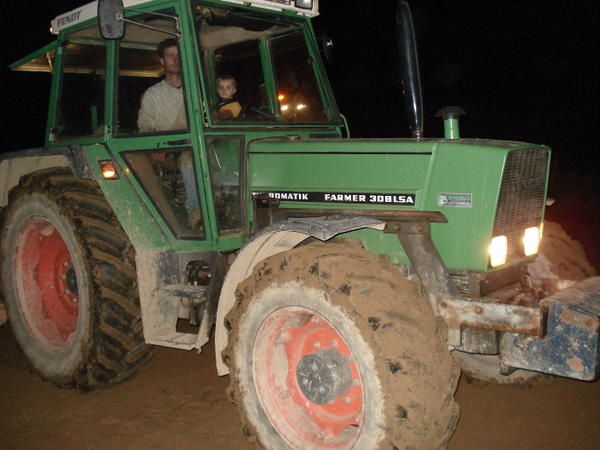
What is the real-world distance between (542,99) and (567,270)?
1126 inches

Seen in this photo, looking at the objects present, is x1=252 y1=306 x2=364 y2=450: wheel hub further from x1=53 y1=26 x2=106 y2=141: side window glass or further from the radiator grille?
x1=53 y1=26 x2=106 y2=141: side window glass

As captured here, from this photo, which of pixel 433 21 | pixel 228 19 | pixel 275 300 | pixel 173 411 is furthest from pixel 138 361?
pixel 433 21

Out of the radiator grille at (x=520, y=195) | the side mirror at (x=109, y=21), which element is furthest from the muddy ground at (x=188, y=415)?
the side mirror at (x=109, y=21)

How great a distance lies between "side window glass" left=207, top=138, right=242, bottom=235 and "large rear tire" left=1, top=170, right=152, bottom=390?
75 centimetres

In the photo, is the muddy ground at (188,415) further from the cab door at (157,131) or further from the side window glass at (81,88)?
the side window glass at (81,88)

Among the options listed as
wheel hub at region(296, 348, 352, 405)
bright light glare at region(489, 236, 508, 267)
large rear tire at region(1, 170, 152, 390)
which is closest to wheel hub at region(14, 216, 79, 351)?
large rear tire at region(1, 170, 152, 390)

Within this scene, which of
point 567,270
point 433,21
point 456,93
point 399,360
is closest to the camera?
point 399,360

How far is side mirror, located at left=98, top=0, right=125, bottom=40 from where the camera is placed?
143 inches

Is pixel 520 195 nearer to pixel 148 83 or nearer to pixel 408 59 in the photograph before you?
pixel 408 59

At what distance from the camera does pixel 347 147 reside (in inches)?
147

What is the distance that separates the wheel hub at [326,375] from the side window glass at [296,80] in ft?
6.78

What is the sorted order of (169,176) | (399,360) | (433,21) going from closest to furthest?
(399,360), (169,176), (433,21)

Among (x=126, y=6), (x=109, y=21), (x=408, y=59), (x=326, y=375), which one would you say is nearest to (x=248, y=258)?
(x=326, y=375)

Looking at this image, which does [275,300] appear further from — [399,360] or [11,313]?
[11,313]
